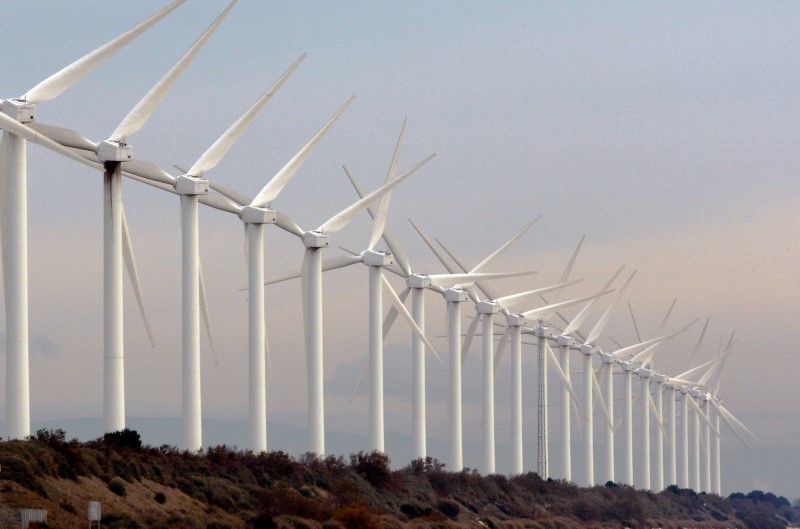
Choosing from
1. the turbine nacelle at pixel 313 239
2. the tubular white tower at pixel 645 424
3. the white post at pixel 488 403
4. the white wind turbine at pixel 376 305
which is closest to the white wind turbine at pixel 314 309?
the turbine nacelle at pixel 313 239

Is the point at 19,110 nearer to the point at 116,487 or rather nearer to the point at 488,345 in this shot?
the point at 116,487

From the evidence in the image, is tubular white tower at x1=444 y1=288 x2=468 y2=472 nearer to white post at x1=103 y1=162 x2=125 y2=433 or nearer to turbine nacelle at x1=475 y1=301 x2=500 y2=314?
turbine nacelle at x1=475 y1=301 x2=500 y2=314

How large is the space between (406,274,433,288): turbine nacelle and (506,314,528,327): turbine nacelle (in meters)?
22.5

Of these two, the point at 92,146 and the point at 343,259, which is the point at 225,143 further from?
the point at 343,259

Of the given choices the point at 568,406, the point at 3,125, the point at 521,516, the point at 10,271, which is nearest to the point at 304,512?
the point at 10,271

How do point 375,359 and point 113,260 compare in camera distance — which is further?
point 375,359

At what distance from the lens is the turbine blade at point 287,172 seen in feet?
294

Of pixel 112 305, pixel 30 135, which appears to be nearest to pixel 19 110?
pixel 30 135

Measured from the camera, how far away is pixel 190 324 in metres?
82.6

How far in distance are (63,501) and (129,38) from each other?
2251cm

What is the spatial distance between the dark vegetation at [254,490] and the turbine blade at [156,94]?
1455cm

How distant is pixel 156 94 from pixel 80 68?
5062 millimetres

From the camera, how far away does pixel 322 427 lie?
320ft

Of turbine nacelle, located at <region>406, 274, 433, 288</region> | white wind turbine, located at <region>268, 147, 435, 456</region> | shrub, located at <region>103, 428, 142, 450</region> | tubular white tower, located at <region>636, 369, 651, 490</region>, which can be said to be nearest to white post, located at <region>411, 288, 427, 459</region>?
turbine nacelle, located at <region>406, 274, 433, 288</region>
